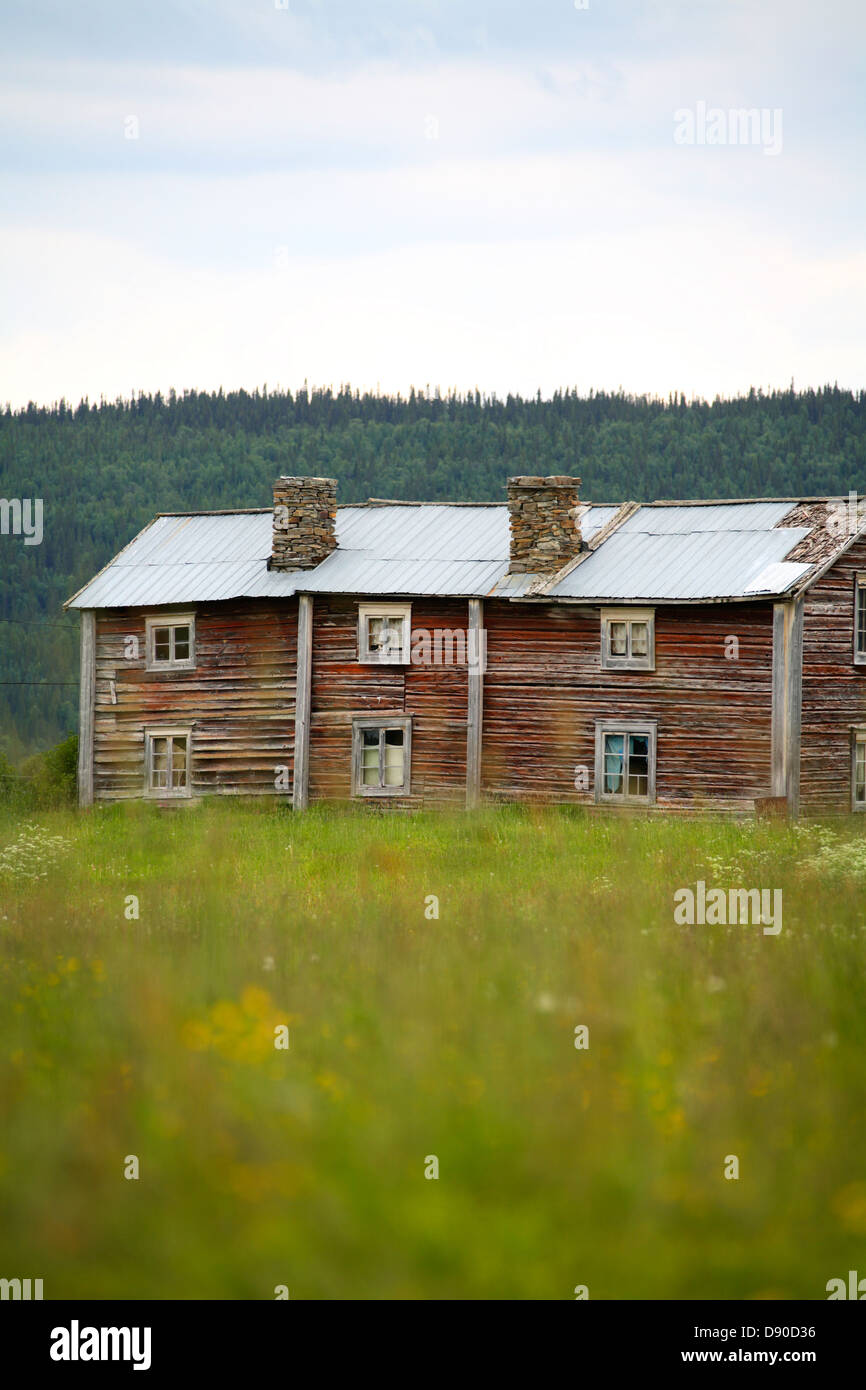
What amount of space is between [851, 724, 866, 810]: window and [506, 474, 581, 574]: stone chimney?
6.25 meters

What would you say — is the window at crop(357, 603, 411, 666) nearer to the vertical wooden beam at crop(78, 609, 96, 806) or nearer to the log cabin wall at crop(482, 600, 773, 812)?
the log cabin wall at crop(482, 600, 773, 812)

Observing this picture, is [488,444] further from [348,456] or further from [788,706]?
[788,706]

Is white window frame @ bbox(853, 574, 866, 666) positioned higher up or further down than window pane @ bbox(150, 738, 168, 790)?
higher up

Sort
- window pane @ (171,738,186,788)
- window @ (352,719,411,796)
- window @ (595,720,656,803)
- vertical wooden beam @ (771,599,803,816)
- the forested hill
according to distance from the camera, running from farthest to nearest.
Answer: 1. the forested hill
2. window pane @ (171,738,186,788)
3. window @ (352,719,411,796)
4. window @ (595,720,656,803)
5. vertical wooden beam @ (771,599,803,816)

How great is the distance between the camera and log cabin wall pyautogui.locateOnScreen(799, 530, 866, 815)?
26.3 meters

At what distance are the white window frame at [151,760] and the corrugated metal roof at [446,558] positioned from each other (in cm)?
256

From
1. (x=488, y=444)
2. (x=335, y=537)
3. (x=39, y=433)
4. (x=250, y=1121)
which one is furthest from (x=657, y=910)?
(x=39, y=433)

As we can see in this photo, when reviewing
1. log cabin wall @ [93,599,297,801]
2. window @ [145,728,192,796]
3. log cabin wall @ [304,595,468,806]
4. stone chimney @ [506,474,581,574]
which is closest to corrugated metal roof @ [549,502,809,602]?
stone chimney @ [506,474,581,574]

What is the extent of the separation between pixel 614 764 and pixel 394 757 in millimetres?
4303

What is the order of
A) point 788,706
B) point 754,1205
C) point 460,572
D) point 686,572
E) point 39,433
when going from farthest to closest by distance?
point 39,433 < point 460,572 < point 686,572 < point 788,706 < point 754,1205

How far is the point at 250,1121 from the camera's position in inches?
282

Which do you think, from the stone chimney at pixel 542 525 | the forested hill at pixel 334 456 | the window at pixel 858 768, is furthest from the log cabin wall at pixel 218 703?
the forested hill at pixel 334 456

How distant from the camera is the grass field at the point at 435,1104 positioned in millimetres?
6172

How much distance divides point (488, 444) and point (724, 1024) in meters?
104
